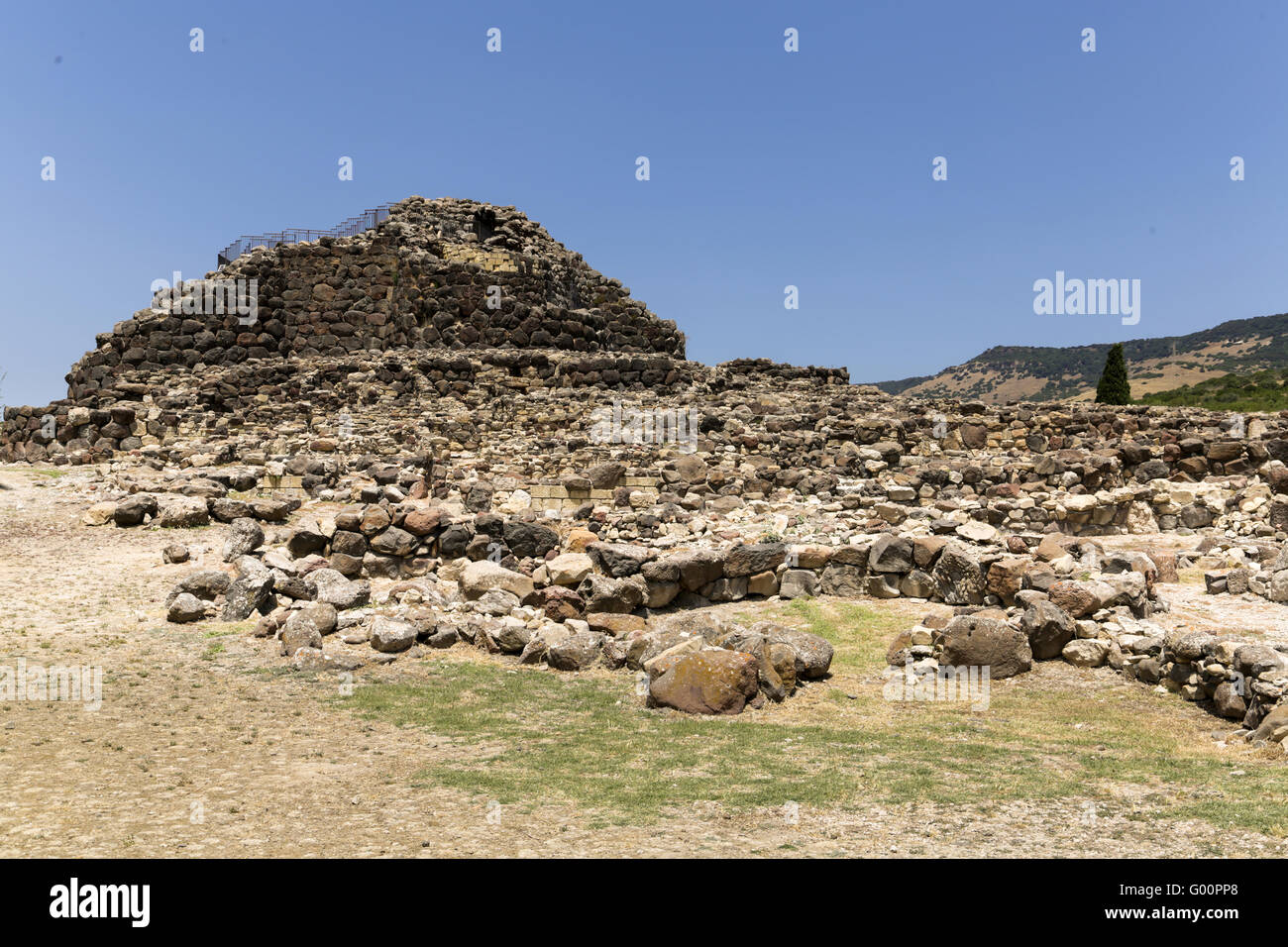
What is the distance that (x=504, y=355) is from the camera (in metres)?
27.5

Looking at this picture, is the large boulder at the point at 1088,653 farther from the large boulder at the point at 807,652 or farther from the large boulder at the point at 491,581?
the large boulder at the point at 491,581

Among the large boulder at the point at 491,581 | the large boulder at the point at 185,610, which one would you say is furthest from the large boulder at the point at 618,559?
the large boulder at the point at 185,610

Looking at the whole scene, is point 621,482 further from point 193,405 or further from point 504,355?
point 193,405

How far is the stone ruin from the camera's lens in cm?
1026

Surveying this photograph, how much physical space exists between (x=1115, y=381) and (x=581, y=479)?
31451mm

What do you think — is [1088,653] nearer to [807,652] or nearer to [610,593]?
[807,652]

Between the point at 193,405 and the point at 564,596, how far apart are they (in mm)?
19214

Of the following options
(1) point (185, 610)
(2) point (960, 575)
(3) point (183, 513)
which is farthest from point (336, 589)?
(2) point (960, 575)

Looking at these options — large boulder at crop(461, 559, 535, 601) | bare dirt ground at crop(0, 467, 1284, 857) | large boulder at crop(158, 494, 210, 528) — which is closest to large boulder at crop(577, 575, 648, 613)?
large boulder at crop(461, 559, 535, 601)

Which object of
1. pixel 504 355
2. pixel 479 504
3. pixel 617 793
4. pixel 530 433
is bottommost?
pixel 617 793

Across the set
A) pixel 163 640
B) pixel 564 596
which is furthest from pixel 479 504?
pixel 163 640
